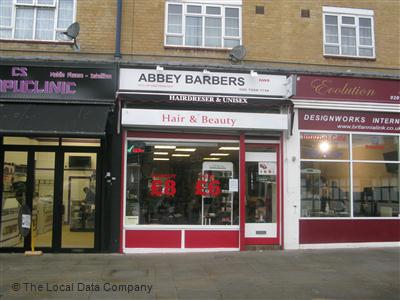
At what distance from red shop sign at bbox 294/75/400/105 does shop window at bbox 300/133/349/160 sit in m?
0.99

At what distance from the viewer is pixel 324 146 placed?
13250mm

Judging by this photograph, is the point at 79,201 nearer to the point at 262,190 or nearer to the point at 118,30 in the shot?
the point at 118,30

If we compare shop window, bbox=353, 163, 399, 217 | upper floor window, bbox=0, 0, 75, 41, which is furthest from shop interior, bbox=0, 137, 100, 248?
shop window, bbox=353, 163, 399, 217

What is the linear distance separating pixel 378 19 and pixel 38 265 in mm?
10781

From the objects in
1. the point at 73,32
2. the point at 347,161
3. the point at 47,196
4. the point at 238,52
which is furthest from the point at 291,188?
the point at 73,32

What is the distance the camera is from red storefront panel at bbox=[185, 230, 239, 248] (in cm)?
1237

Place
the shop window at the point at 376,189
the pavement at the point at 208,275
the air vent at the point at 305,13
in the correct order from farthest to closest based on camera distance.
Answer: the air vent at the point at 305,13, the shop window at the point at 376,189, the pavement at the point at 208,275

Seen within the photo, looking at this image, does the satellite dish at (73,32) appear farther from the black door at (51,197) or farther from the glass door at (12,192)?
the glass door at (12,192)

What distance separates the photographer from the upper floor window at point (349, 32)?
537 inches

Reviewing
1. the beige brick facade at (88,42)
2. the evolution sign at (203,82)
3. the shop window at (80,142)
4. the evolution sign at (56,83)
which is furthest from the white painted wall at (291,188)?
the beige brick facade at (88,42)

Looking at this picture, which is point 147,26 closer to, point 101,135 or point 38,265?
point 101,135

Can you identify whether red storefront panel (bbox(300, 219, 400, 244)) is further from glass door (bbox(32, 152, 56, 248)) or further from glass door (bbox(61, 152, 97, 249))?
glass door (bbox(32, 152, 56, 248))

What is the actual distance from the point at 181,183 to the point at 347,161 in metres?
4.47

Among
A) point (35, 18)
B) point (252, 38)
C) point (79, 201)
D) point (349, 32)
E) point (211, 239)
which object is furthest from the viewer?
point (349, 32)
